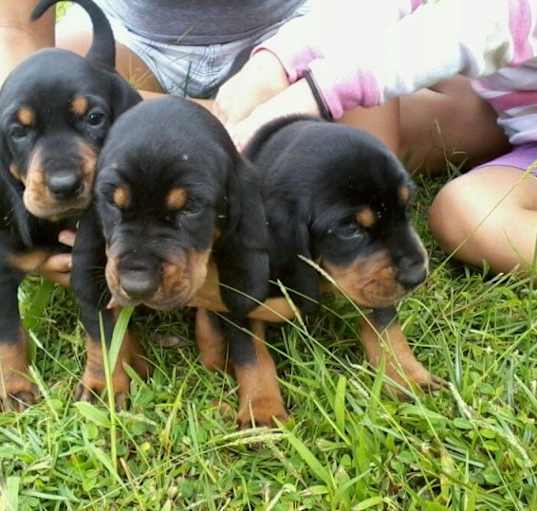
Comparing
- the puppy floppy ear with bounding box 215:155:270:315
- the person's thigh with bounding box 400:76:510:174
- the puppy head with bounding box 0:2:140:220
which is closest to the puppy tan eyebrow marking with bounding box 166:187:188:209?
the puppy floppy ear with bounding box 215:155:270:315

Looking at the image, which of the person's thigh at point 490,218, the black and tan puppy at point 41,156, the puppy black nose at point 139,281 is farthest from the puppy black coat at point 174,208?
the person's thigh at point 490,218

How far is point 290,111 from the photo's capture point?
6.90 feet

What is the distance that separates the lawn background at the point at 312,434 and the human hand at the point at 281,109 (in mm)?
577

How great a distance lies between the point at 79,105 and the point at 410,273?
905 mm

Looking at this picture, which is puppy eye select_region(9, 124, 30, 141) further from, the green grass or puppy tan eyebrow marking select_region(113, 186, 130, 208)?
the green grass

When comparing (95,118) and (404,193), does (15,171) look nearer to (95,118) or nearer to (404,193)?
(95,118)

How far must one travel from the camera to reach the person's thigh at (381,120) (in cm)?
251

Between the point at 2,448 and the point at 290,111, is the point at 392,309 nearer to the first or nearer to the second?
the point at 290,111

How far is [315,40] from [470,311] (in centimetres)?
99

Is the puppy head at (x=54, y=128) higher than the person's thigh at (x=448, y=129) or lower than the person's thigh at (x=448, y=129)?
higher

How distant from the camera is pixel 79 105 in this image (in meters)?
1.76

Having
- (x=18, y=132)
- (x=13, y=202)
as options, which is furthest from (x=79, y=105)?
(x=13, y=202)

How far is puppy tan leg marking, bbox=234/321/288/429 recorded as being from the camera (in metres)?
1.80

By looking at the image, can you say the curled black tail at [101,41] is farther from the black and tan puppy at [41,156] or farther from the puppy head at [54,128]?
the puppy head at [54,128]
